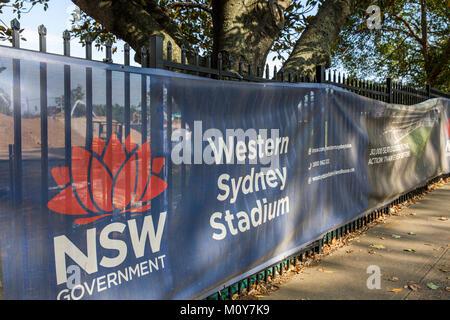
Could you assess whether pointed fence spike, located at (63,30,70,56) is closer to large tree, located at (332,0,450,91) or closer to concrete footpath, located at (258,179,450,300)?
concrete footpath, located at (258,179,450,300)

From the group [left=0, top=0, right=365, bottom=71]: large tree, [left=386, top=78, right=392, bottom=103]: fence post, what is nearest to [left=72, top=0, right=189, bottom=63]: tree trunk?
[left=0, top=0, right=365, bottom=71]: large tree

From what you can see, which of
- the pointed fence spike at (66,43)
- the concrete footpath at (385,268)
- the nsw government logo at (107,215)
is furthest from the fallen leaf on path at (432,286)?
the pointed fence spike at (66,43)

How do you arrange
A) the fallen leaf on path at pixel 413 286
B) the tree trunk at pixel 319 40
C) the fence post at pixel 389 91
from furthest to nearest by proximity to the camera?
1. the fence post at pixel 389 91
2. the tree trunk at pixel 319 40
3. the fallen leaf on path at pixel 413 286

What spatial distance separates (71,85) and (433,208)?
7820mm

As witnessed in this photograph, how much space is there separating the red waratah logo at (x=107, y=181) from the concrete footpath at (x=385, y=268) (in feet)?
5.93

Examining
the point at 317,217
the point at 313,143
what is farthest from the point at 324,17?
the point at 317,217

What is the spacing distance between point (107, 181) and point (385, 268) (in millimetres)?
3540

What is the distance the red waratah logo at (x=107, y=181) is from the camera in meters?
2.32

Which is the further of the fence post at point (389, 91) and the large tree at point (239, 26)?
the fence post at point (389, 91)

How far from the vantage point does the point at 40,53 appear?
2.17 m

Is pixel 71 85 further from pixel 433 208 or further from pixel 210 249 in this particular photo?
pixel 433 208

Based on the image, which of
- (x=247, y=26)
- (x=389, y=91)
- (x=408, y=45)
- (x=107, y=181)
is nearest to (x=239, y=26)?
(x=247, y=26)

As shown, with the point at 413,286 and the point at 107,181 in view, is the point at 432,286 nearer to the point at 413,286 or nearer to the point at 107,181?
the point at 413,286

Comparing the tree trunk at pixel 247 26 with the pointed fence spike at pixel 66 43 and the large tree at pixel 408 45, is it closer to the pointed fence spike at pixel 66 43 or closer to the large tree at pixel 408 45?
the pointed fence spike at pixel 66 43
